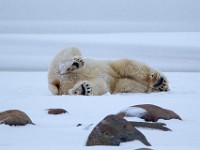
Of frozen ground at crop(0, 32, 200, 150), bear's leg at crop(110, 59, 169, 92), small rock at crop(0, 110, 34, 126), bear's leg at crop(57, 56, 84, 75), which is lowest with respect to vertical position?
frozen ground at crop(0, 32, 200, 150)

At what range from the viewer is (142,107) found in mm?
3865

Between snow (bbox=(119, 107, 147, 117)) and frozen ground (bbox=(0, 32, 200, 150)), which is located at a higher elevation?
snow (bbox=(119, 107, 147, 117))

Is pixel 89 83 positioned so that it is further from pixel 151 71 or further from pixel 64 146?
pixel 64 146

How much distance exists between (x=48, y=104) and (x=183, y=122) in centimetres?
149

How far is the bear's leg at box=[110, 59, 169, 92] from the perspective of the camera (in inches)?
252

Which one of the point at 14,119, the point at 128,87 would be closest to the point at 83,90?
the point at 128,87

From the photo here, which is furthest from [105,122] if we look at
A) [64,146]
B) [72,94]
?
[72,94]

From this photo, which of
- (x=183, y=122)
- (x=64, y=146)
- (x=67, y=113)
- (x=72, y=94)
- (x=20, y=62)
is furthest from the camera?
(x=20, y=62)

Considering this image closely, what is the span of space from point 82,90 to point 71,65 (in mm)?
386

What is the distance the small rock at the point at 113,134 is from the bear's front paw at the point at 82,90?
279 centimetres

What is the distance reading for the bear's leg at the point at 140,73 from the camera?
6395 mm

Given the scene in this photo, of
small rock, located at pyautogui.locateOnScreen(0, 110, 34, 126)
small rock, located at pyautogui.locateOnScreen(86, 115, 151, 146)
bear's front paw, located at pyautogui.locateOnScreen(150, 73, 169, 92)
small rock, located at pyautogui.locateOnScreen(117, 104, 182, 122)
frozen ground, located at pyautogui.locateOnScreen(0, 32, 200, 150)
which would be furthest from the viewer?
Answer: bear's front paw, located at pyautogui.locateOnScreen(150, 73, 169, 92)

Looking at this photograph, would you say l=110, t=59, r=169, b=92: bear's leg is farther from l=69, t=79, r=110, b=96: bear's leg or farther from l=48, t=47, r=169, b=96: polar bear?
l=69, t=79, r=110, b=96: bear's leg

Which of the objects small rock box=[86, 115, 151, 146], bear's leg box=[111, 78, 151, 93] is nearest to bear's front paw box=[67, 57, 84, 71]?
bear's leg box=[111, 78, 151, 93]
